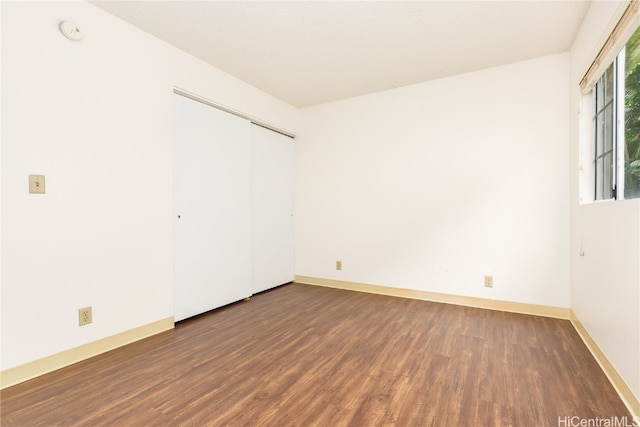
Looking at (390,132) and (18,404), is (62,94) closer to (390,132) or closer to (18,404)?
(18,404)

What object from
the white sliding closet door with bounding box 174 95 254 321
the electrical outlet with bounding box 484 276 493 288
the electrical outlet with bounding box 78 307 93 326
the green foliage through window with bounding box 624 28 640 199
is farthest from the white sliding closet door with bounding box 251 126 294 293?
the green foliage through window with bounding box 624 28 640 199

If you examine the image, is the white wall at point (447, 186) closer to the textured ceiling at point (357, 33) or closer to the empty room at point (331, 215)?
the empty room at point (331, 215)

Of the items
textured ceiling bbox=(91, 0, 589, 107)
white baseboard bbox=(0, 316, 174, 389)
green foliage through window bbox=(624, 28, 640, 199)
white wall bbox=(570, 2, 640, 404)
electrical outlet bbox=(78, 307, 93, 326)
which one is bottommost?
white baseboard bbox=(0, 316, 174, 389)

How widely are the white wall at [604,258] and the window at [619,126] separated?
14cm

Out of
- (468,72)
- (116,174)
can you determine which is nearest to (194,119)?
(116,174)

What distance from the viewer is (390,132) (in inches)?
148

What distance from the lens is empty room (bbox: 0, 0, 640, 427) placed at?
171 cm

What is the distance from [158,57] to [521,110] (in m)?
3.51

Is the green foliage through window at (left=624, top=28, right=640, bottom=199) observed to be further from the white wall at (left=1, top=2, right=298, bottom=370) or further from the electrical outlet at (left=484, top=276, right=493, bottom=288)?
the white wall at (left=1, top=2, right=298, bottom=370)

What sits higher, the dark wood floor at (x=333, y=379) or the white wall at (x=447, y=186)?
the white wall at (x=447, y=186)

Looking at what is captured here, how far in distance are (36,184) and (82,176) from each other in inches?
10.4

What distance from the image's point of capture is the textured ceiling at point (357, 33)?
7.29 feet

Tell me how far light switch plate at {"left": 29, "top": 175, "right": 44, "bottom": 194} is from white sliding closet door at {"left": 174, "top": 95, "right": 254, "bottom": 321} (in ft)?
3.16

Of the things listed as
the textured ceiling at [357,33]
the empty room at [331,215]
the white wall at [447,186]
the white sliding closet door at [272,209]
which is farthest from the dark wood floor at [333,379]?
the textured ceiling at [357,33]
